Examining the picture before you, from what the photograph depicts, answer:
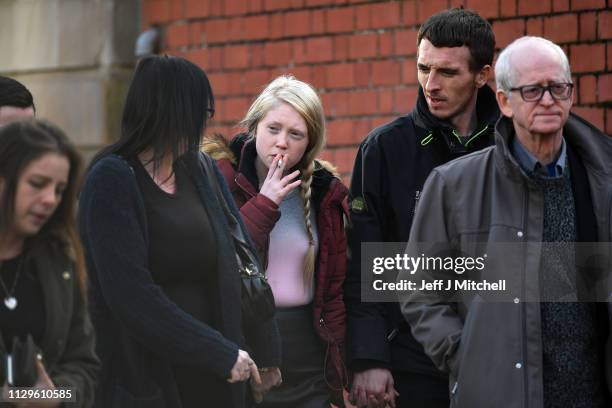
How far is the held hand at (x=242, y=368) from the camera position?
12.5 feet

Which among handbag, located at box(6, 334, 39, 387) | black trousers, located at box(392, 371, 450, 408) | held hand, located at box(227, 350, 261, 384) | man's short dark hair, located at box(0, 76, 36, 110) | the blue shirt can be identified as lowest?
black trousers, located at box(392, 371, 450, 408)

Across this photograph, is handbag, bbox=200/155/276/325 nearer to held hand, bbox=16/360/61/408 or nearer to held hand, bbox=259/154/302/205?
held hand, bbox=259/154/302/205

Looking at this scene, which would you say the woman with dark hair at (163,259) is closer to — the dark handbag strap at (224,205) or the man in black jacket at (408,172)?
the dark handbag strap at (224,205)

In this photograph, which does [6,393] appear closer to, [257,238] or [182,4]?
[257,238]

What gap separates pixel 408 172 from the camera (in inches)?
191

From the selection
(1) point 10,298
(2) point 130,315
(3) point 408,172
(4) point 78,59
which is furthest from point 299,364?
(4) point 78,59

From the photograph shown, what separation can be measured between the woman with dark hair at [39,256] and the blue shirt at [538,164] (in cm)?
154

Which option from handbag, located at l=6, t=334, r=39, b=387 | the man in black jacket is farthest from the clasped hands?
handbag, located at l=6, t=334, r=39, b=387

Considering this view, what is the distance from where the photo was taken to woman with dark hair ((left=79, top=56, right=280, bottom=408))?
12.1ft

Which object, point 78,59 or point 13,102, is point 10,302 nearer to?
point 13,102

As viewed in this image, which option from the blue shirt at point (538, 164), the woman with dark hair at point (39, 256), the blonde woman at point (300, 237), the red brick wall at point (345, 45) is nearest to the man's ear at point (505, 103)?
the blue shirt at point (538, 164)

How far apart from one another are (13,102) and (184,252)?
0.85 m

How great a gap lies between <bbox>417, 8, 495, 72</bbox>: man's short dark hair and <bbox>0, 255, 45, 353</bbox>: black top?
224 centimetres

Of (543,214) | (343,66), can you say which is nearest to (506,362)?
(543,214)
